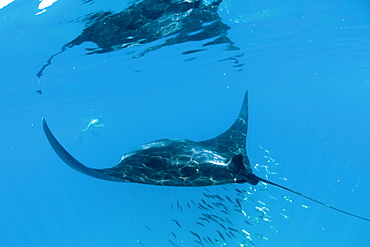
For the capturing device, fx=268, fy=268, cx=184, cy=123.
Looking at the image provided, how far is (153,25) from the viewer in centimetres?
1181

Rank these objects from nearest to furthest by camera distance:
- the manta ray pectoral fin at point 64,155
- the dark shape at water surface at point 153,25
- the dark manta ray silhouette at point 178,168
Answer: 1. the manta ray pectoral fin at point 64,155
2. the dark manta ray silhouette at point 178,168
3. the dark shape at water surface at point 153,25

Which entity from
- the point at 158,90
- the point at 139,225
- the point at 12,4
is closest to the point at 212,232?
the point at 139,225

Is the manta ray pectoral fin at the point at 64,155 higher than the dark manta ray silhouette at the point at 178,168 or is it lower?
higher

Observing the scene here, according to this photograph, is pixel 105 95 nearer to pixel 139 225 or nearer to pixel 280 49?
pixel 139 225

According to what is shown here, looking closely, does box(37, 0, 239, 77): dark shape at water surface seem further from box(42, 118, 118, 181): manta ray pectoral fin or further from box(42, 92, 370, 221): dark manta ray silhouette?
box(42, 118, 118, 181): manta ray pectoral fin

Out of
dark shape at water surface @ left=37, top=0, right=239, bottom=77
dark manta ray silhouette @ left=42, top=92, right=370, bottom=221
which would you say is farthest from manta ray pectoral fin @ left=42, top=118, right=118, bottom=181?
dark shape at water surface @ left=37, top=0, right=239, bottom=77

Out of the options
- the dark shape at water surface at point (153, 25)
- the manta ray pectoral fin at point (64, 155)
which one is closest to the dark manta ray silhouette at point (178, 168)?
the manta ray pectoral fin at point (64, 155)

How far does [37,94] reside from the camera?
19250 millimetres

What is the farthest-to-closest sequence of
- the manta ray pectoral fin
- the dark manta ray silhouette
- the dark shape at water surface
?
1. the dark shape at water surface
2. the dark manta ray silhouette
3. the manta ray pectoral fin

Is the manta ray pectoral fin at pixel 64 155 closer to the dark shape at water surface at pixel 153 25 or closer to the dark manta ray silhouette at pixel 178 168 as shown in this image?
the dark manta ray silhouette at pixel 178 168

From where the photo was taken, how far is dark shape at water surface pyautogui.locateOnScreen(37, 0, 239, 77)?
10.4 m

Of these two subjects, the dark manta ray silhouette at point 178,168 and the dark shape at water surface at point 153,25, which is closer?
the dark manta ray silhouette at point 178,168

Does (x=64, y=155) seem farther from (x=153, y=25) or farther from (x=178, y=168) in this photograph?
(x=153, y=25)

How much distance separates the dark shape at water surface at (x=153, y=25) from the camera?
10422 millimetres
